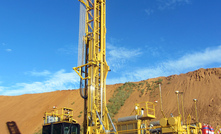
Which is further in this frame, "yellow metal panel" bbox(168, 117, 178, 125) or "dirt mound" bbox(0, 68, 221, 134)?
"dirt mound" bbox(0, 68, 221, 134)

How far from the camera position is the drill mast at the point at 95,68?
20328mm

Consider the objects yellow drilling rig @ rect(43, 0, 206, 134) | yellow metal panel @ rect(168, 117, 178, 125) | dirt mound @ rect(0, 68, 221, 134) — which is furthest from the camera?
dirt mound @ rect(0, 68, 221, 134)

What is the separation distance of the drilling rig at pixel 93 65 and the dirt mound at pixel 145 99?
1210 centimetres

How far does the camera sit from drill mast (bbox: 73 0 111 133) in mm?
20328

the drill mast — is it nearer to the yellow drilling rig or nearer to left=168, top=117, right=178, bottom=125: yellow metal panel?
the yellow drilling rig

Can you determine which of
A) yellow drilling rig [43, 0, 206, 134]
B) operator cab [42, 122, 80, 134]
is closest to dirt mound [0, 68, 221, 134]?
yellow drilling rig [43, 0, 206, 134]

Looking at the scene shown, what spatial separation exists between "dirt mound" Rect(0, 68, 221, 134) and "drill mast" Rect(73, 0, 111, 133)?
1214 centimetres

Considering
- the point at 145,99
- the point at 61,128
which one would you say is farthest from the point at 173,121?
the point at 145,99

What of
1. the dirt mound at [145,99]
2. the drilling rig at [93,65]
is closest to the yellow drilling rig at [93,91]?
the drilling rig at [93,65]

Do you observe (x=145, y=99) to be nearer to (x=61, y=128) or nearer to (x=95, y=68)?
(x=95, y=68)

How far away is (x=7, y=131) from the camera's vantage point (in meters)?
41.2

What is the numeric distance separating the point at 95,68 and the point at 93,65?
334mm

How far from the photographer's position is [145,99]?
37.4m

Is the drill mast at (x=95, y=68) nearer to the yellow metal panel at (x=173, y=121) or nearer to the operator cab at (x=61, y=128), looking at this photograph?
the operator cab at (x=61, y=128)
